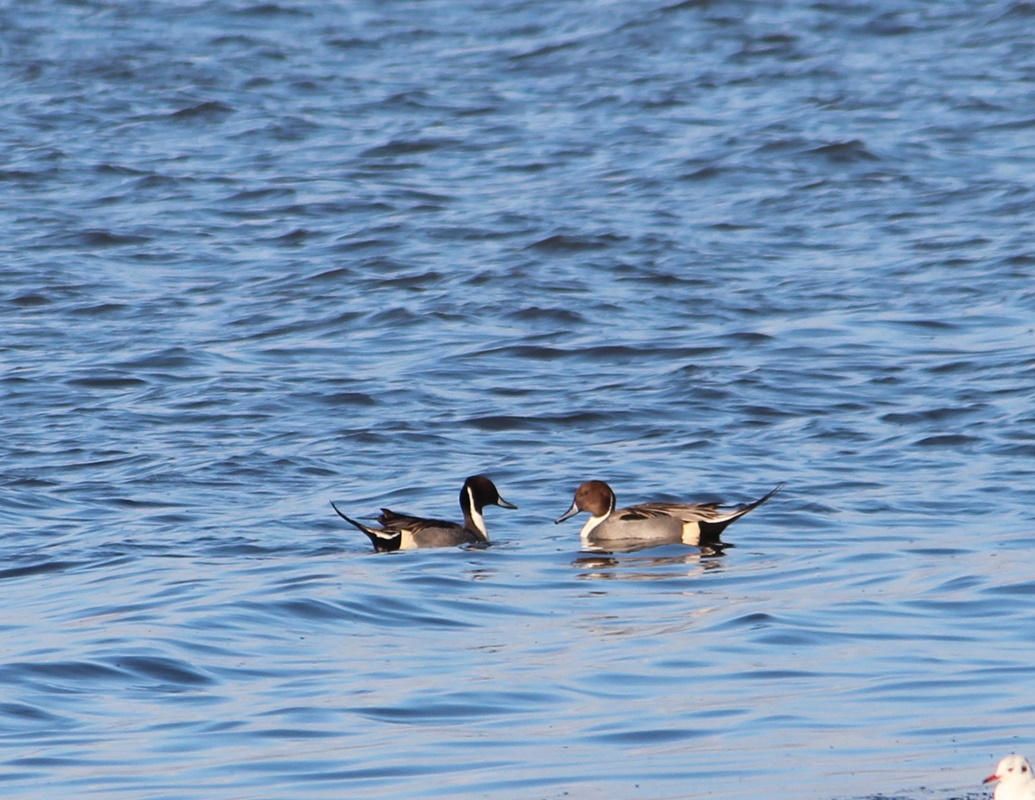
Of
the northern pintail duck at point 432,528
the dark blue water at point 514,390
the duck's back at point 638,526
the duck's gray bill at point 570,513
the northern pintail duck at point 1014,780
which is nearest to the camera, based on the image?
the northern pintail duck at point 1014,780

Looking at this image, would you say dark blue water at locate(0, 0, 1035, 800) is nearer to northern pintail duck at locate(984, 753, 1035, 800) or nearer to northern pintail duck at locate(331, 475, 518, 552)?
northern pintail duck at locate(331, 475, 518, 552)

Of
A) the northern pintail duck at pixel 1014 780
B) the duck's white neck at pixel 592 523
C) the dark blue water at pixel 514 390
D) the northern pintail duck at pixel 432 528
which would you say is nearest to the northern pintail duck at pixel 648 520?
the duck's white neck at pixel 592 523

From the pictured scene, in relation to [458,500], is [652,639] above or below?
above

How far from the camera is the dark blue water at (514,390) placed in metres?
7.41

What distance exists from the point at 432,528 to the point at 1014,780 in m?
6.25

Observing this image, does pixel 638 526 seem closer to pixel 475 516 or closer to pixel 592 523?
pixel 592 523

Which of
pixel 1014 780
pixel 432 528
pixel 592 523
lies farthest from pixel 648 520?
pixel 1014 780

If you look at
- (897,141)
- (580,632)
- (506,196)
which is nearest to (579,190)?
(506,196)

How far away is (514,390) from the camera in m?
15.5

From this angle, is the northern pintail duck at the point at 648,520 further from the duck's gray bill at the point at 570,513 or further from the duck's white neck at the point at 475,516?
the duck's white neck at the point at 475,516

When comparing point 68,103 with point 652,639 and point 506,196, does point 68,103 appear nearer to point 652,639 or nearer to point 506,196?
point 506,196

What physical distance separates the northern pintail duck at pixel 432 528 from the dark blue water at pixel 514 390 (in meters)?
0.12

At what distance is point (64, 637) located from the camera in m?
8.81

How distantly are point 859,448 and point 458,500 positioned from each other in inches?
113
